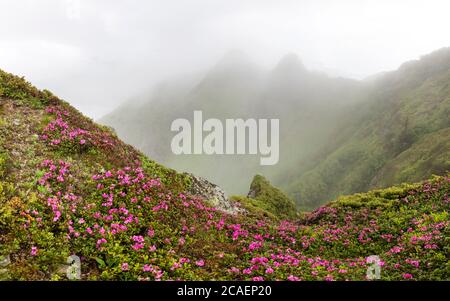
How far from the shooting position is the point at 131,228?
15.2 metres

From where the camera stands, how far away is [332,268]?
49.1ft

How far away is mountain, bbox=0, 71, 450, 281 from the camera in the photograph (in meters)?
13.2

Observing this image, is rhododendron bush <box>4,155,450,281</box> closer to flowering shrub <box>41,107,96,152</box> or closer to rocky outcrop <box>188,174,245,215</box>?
flowering shrub <box>41,107,96,152</box>

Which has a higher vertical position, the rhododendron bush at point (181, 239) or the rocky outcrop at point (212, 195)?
the rocky outcrop at point (212, 195)

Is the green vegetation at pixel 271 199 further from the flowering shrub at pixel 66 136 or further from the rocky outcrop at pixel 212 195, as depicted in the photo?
the flowering shrub at pixel 66 136

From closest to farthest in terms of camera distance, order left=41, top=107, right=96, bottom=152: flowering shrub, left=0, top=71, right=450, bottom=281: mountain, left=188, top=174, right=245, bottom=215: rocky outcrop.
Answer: left=0, top=71, right=450, bottom=281: mountain < left=41, top=107, right=96, bottom=152: flowering shrub < left=188, top=174, right=245, bottom=215: rocky outcrop

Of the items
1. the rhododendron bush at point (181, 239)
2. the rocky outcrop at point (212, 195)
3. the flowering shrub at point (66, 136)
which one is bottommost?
the rhododendron bush at point (181, 239)

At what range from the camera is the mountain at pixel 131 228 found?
43.2 feet

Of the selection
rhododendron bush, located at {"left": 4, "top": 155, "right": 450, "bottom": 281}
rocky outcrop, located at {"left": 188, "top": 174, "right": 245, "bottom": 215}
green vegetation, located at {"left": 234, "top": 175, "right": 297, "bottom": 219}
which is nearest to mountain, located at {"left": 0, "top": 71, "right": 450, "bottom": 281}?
rhododendron bush, located at {"left": 4, "top": 155, "right": 450, "bottom": 281}

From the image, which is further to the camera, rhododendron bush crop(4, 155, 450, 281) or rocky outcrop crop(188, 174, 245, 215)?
rocky outcrop crop(188, 174, 245, 215)

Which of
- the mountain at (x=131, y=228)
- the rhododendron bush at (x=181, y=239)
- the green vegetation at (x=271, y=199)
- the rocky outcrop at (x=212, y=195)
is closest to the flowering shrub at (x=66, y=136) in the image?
the mountain at (x=131, y=228)

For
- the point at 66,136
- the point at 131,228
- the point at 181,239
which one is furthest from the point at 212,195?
the point at 131,228

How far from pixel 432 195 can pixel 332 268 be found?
14670 millimetres
